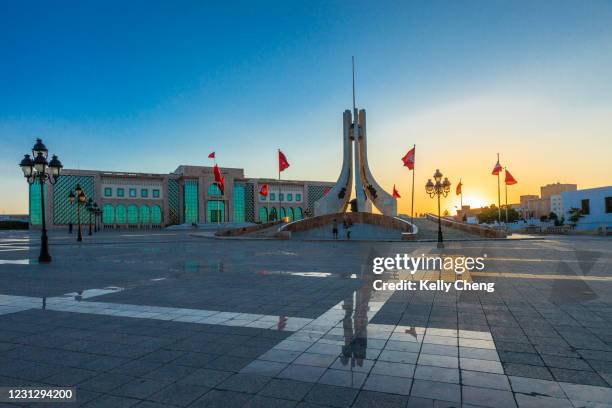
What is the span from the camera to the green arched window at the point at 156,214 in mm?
93000

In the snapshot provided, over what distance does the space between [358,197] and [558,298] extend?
156 ft

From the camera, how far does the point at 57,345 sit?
4.89 meters

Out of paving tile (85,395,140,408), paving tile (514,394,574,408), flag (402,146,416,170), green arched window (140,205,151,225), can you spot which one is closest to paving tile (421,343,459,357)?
paving tile (514,394,574,408)

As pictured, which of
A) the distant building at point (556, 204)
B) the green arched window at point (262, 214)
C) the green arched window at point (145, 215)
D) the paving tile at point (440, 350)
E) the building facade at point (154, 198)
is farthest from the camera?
the distant building at point (556, 204)

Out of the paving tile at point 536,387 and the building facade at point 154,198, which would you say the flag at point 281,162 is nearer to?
the paving tile at point 536,387

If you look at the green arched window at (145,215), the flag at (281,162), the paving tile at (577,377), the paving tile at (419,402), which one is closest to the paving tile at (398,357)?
the paving tile at (419,402)

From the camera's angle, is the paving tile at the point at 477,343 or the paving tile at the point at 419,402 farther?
the paving tile at the point at 477,343

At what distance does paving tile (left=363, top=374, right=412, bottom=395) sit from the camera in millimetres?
3490

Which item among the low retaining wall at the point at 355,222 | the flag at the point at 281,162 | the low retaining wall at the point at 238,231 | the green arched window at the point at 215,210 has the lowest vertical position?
the low retaining wall at the point at 238,231

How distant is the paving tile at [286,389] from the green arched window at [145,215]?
314ft

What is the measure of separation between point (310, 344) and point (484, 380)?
1952 millimetres

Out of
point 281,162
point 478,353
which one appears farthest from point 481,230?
point 478,353

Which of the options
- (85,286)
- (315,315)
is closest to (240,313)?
(315,315)

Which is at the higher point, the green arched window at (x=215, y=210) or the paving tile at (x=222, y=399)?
the green arched window at (x=215, y=210)
